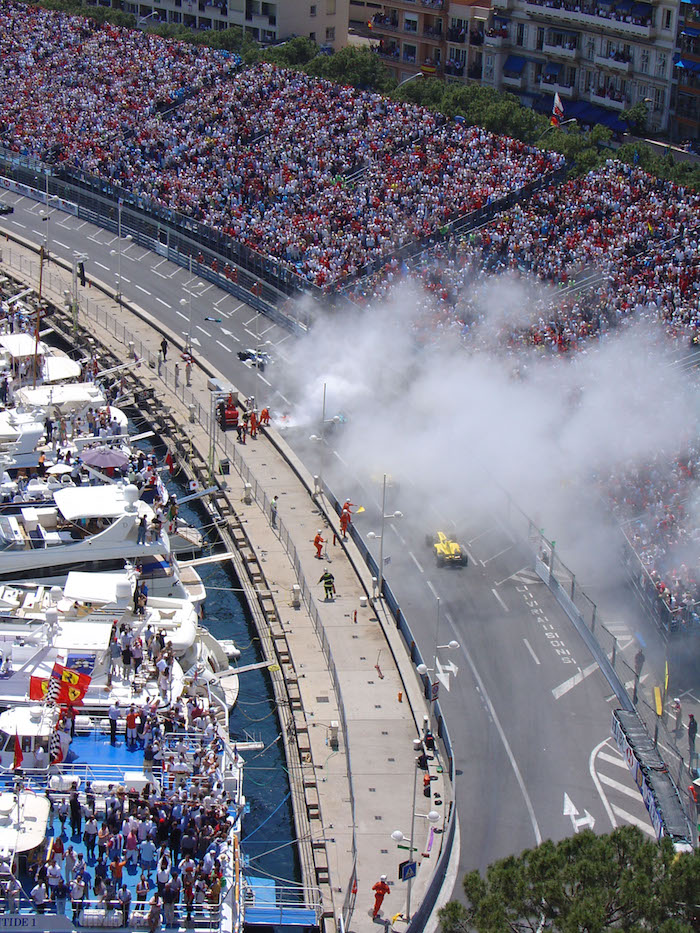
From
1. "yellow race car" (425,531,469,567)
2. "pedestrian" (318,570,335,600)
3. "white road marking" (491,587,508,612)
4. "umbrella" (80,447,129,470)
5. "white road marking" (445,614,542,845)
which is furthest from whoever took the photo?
"yellow race car" (425,531,469,567)

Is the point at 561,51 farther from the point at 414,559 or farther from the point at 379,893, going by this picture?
the point at 379,893

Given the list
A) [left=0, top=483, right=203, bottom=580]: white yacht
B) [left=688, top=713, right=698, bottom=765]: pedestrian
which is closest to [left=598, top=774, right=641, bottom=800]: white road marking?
[left=688, top=713, right=698, bottom=765]: pedestrian

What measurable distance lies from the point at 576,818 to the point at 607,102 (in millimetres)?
79741

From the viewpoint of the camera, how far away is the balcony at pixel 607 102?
11581 centimetres

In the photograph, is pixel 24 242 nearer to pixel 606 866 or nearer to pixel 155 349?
pixel 155 349

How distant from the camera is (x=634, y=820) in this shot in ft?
157

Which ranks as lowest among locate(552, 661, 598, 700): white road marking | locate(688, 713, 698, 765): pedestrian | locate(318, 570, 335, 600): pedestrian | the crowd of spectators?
locate(688, 713, 698, 765): pedestrian

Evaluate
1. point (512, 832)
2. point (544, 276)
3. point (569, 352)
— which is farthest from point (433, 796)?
point (544, 276)

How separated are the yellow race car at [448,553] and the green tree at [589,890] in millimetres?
29616

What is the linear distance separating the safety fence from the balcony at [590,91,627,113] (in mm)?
59040

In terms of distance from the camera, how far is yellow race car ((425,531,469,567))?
62.9m

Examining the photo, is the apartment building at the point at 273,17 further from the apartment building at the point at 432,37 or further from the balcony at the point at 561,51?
the balcony at the point at 561,51

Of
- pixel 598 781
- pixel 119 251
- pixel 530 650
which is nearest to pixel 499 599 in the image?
pixel 530 650

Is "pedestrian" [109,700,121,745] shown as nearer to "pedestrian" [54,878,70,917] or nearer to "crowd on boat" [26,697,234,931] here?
"crowd on boat" [26,697,234,931]
